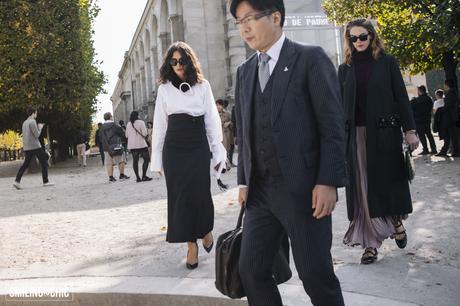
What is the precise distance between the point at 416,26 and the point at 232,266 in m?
12.2

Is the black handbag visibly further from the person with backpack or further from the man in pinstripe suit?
the person with backpack

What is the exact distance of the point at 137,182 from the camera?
47.3ft

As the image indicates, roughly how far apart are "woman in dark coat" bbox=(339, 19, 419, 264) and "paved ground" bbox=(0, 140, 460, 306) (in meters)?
0.32

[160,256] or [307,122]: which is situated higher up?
[307,122]

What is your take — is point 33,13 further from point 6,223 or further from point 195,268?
point 195,268

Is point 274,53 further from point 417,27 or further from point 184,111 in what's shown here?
point 417,27

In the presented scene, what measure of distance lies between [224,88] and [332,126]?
2616 cm

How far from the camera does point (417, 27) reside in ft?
43.5

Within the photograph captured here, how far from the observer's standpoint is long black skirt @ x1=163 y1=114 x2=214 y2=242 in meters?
4.76

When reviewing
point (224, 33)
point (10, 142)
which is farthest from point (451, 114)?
point (10, 142)

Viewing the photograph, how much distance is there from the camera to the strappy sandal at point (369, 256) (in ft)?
14.5

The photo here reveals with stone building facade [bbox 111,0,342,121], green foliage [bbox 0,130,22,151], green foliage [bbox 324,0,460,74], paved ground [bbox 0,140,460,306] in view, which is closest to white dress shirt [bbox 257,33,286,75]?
paved ground [bbox 0,140,460,306]

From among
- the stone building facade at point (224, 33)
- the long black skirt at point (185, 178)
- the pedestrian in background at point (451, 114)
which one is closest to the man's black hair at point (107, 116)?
the pedestrian in background at point (451, 114)

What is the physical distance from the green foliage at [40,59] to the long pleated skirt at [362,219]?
67.8 ft
